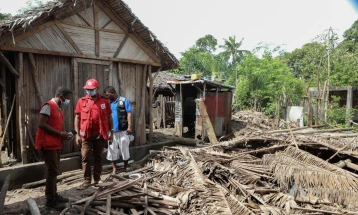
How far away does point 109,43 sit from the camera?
23.6 ft

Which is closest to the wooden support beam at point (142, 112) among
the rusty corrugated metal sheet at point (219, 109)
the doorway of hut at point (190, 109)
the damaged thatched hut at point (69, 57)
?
the damaged thatched hut at point (69, 57)

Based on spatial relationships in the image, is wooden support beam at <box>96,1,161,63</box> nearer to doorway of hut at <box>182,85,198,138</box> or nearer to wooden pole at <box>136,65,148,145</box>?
wooden pole at <box>136,65,148,145</box>

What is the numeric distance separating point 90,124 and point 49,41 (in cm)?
254

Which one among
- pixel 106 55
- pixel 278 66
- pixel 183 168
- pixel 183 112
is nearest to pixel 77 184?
pixel 183 168

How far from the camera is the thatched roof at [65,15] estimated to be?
17.2 ft

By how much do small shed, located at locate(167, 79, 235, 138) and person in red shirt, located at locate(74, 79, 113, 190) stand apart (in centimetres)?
664

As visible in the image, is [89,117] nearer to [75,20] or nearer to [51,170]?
[51,170]

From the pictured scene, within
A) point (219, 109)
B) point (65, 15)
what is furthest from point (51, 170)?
point (219, 109)

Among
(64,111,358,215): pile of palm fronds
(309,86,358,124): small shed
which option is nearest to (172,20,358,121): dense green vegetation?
(309,86,358,124): small shed

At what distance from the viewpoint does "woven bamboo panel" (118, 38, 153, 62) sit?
7.53 meters

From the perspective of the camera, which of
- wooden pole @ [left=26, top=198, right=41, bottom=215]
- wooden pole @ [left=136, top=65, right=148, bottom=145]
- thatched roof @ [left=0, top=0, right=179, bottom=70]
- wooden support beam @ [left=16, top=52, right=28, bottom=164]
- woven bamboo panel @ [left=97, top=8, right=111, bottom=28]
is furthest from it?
wooden pole @ [left=136, top=65, right=148, bottom=145]

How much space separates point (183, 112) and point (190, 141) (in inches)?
159

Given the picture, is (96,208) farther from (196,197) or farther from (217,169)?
(217,169)

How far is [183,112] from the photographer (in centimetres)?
1295
